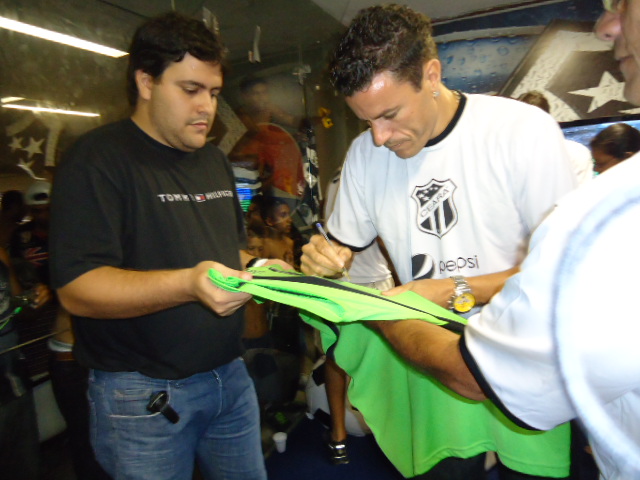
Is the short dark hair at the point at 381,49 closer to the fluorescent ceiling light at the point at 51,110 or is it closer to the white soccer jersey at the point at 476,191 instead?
the white soccer jersey at the point at 476,191

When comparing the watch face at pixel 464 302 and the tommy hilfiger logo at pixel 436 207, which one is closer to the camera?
the watch face at pixel 464 302

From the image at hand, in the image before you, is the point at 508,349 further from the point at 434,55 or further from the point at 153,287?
the point at 434,55

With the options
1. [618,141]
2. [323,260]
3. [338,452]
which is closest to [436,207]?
[323,260]

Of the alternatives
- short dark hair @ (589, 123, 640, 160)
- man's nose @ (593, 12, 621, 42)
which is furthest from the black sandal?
short dark hair @ (589, 123, 640, 160)

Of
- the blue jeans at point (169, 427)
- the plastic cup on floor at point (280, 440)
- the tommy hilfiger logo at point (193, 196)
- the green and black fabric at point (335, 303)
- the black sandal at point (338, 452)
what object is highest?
the tommy hilfiger logo at point (193, 196)

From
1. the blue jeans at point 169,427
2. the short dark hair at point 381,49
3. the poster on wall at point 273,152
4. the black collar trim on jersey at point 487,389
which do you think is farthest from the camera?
the poster on wall at point 273,152

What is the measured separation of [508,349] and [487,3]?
192 inches

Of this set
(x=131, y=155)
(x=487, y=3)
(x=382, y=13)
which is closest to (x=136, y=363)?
(x=131, y=155)

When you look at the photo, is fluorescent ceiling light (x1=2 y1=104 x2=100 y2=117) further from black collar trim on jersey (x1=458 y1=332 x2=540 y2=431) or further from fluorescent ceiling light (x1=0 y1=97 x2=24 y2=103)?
black collar trim on jersey (x1=458 y1=332 x2=540 y2=431)

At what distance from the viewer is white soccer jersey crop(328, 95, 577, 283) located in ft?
3.99

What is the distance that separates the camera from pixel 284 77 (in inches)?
124

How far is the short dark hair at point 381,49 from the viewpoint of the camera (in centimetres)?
126

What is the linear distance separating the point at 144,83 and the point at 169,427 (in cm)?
104

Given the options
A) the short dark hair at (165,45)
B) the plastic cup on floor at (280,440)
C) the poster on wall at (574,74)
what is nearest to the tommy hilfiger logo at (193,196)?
the short dark hair at (165,45)
